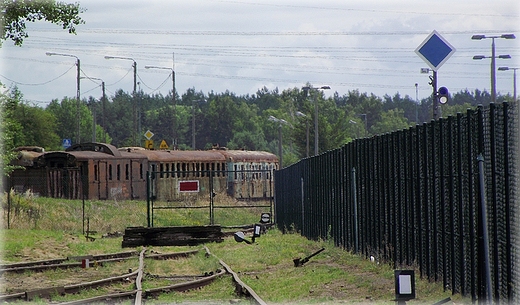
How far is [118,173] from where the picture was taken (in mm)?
47219

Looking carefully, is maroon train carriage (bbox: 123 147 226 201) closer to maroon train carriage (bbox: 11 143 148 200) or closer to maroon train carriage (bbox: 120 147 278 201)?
maroon train carriage (bbox: 120 147 278 201)

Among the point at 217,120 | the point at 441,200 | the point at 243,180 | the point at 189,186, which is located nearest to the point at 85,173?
the point at 189,186

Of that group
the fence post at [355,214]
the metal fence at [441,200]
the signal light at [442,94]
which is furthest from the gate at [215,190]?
the signal light at [442,94]

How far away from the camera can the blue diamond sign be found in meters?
17.8

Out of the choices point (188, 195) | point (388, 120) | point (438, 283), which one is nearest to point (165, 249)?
point (438, 283)

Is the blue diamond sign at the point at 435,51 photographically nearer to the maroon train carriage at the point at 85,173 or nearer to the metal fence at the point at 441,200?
the metal fence at the point at 441,200

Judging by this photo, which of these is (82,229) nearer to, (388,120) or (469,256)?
(469,256)

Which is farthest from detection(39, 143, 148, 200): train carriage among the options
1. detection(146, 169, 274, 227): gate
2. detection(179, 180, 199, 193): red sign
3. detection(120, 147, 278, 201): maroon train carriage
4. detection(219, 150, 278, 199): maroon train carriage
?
detection(179, 180, 199, 193): red sign

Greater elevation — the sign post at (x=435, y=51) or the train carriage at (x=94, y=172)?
the sign post at (x=435, y=51)

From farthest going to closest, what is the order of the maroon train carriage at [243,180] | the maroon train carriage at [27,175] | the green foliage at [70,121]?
the green foliage at [70,121]
the maroon train carriage at [243,180]
the maroon train carriage at [27,175]

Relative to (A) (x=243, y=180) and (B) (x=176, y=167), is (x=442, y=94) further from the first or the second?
(A) (x=243, y=180)

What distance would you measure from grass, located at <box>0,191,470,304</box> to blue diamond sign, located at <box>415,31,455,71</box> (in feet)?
12.9

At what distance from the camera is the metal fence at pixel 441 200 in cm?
1105

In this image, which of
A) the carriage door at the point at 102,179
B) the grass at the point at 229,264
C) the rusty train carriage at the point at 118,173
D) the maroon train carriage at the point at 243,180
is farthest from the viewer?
the maroon train carriage at the point at 243,180
